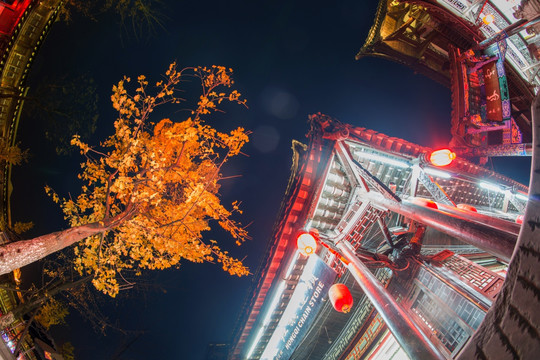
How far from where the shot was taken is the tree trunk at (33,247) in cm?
476

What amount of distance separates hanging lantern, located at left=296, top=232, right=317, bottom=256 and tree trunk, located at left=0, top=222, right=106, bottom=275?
5939 millimetres

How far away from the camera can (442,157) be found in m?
7.50

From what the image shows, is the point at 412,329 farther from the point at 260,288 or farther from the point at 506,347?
the point at 260,288

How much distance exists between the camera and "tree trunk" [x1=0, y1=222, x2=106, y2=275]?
4.76 meters

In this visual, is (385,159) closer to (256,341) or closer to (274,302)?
(274,302)

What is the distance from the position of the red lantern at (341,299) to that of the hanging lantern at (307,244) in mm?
1243

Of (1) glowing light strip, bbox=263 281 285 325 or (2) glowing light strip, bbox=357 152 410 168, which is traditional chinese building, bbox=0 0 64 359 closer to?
(1) glowing light strip, bbox=263 281 285 325

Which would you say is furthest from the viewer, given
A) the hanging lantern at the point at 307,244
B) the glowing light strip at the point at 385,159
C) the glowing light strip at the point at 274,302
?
the glowing light strip at the point at 274,302

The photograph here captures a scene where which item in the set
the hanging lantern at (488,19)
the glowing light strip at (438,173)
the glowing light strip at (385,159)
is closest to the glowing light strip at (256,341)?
the glowing light strip at (385,159)

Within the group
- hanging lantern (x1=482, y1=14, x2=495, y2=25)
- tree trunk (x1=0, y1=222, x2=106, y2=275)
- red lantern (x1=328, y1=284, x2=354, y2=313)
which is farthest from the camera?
hanging lantern (x1=482, y1=14, x2=495, y2=25)

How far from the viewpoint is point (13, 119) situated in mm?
11680

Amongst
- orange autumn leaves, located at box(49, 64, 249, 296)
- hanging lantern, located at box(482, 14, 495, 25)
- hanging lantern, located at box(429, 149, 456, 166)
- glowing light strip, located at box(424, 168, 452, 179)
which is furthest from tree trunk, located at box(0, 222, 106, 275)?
hanging lantern, located at box(482, 14, 495, 25)

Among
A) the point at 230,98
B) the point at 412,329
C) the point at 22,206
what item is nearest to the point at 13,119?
the point at 22,206

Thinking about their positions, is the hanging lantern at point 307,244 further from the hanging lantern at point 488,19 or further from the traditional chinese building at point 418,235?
the hanging lantern at point 488,19
